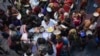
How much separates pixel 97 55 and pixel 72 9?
6.71 ft

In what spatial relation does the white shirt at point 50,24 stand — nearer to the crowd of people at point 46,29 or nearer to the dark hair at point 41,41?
the crowd of people at point 46,29

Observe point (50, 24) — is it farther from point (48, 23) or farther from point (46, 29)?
point (46, 29)

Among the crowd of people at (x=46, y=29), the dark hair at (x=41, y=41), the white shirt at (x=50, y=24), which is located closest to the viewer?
the dark hair at (x=41, y=41)

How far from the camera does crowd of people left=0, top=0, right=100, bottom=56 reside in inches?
401

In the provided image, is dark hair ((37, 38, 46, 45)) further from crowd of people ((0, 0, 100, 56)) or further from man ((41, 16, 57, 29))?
man ((41, 16, 57, 29))

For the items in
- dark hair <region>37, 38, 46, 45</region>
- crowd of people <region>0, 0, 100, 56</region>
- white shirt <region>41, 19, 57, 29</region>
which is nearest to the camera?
dark hair <region>37, 38, 46, 45</region>

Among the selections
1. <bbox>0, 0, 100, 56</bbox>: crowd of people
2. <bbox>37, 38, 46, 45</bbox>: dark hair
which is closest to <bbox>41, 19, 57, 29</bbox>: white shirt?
<bbox>0, 0, 100, 56</bbox>: crowd of people

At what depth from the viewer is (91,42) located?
1120 cm

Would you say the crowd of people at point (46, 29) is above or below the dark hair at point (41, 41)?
above

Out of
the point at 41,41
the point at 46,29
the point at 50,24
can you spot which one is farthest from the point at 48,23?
the point at 41,41

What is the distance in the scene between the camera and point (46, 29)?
1065 cm

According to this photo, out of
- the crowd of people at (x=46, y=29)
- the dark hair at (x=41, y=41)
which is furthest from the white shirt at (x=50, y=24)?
the dark hair at (x=41, y=41)

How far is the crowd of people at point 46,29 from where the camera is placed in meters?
10.2

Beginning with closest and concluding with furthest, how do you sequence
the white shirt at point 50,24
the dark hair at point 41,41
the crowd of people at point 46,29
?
the dark hair at point 41,41 < the crowd of people at point 46,29 < the white shirt at point 50,24
